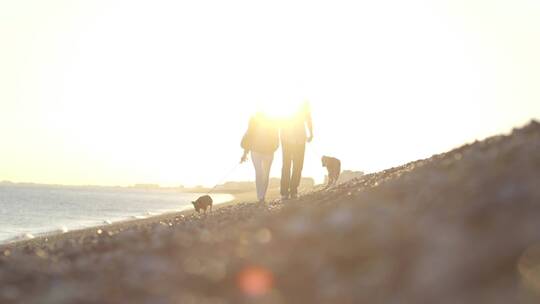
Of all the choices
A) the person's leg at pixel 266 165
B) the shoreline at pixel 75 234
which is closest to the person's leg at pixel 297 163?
the person's leg at pixel 266 165

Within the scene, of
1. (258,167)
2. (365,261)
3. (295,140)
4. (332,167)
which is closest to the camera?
(365,261)

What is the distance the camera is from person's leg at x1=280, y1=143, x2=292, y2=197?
715 inches

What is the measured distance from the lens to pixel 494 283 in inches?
123

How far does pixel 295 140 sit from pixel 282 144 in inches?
17.2

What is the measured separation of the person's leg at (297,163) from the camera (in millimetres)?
18186

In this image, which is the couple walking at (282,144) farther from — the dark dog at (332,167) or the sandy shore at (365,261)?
the dark dog at (332,167)

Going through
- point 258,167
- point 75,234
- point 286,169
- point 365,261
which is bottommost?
point 75,234

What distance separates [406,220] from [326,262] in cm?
79

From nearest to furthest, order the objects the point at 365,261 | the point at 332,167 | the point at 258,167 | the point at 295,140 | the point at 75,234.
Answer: the point at 365,261
the point at 295,140
the point at 258,167
the point at 75,234
the point at 332,167

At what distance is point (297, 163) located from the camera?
18.4 meters

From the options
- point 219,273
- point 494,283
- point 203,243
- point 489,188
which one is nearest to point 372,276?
point 494,283

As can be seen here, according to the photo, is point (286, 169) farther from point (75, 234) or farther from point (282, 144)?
point (75, 234)

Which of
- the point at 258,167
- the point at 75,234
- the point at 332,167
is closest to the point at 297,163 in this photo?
the point at 258,167

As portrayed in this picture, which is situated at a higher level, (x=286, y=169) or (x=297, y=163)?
(x=297, y=163)
